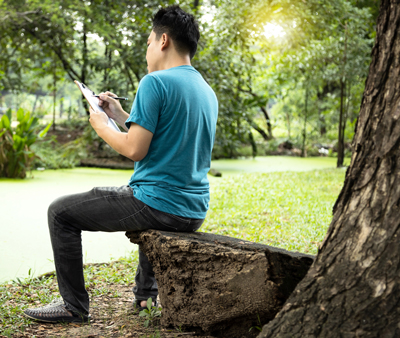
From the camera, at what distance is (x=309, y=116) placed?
16.0 metres

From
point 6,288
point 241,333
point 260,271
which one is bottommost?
point 6,288

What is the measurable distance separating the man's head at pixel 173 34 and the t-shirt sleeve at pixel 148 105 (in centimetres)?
21

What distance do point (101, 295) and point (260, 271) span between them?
1148 mm

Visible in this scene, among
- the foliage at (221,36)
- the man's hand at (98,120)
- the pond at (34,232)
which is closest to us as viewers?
the man's hand at (98,120)

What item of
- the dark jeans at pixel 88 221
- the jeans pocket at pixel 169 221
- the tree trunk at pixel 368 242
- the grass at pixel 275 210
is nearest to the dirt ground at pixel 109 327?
the dark jeans at pixel 88 221

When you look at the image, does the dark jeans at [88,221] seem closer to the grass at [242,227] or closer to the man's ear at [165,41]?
the grass at [242,227]

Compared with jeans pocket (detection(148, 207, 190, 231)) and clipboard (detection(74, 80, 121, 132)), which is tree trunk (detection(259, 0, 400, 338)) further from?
clipboard (detection(74, 80, 121, 132))

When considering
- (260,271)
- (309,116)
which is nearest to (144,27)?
(260,271)

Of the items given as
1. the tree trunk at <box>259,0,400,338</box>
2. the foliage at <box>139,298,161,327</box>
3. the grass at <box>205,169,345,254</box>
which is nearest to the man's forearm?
the foliage at <box>139,298,161,327</box>

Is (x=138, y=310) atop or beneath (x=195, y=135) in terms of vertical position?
beneath

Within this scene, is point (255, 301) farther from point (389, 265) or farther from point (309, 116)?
point (309, 116)

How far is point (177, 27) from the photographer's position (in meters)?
1.79

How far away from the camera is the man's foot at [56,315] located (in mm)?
1868

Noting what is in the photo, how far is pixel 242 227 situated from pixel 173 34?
2.35 metres
